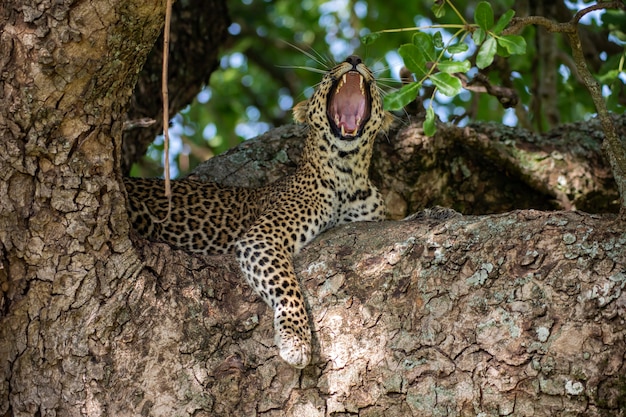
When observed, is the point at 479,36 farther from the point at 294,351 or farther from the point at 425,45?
the point at 294,351

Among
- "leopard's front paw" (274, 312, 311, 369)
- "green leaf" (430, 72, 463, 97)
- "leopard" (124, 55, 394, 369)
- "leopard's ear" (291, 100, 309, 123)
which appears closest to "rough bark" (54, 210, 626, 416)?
"leopard's front paw" (274, 312, 311, 369)

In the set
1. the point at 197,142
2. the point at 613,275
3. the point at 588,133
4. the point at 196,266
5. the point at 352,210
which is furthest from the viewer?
the point at 197,142

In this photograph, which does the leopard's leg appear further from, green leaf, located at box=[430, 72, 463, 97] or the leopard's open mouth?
green leaf, located at box=[430, 72, 463, 97]

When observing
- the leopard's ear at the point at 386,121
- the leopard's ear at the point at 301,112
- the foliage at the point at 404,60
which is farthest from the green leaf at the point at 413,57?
the leopard's ear at the point at 301,112

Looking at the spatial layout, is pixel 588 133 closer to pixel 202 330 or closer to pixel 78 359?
pixel 202 330

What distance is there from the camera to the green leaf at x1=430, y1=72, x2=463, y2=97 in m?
4.34

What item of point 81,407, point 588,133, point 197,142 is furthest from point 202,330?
point 197,142

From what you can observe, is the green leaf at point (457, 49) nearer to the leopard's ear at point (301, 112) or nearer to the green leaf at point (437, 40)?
the green leaf at point (437, 40)

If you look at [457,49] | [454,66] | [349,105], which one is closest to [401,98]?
[454,66]

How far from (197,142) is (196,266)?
805 centimetres

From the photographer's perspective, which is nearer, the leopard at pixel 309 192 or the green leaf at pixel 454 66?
the green leaf at pixel 454 66

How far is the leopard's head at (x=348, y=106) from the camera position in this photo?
6.62m

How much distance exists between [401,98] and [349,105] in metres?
2.40

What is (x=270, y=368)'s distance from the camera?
4.73m
